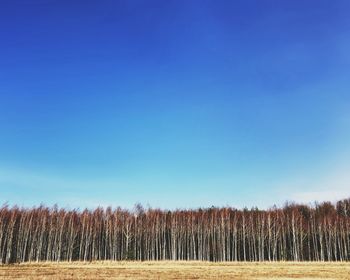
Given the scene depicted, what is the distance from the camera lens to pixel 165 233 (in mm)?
101188

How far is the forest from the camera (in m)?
92.4

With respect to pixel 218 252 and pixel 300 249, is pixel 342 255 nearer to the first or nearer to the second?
pixel 300 249

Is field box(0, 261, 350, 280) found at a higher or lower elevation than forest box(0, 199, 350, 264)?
lower

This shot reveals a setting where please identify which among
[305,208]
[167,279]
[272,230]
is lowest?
[167,279]

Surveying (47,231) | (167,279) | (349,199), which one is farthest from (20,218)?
(349,199)

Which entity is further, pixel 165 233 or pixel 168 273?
pixel 165 233

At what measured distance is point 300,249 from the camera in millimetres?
99250

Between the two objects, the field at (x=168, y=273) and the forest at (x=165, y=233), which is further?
the forest at (x=165, y=233)

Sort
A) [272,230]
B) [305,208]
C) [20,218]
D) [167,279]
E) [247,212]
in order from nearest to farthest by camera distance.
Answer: [167,279]
[20,218]
[272,230]
[247,212]
[305,208]

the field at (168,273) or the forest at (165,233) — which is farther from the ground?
the forest at (165,233)

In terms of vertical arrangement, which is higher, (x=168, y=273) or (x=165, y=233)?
(x=165, y=233)

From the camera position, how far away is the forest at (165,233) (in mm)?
92438

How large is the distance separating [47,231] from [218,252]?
42.6 metres

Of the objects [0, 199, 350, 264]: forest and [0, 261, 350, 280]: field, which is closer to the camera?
[0, 261, 350, 280]: field
